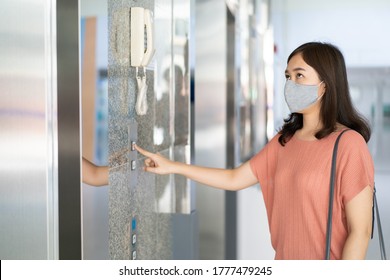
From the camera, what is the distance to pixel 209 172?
2678mm

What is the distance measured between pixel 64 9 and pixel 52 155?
0.39m

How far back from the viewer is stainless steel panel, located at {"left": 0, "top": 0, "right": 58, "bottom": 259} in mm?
1561

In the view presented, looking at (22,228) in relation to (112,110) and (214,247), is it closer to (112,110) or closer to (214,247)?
(112,110)

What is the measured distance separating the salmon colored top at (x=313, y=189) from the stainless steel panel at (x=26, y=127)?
944 mm

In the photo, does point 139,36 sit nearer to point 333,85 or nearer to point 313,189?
point 333,85

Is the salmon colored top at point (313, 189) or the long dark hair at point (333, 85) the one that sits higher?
the long dark hair at point (333, 85)

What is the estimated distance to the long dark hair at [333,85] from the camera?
2.24 meters

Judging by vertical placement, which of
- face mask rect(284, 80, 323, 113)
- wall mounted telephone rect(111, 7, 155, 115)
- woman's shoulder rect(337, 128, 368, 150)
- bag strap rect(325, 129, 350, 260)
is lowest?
bag strap rect(325, 129, 350, 260)

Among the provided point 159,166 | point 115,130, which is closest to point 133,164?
point 159,166

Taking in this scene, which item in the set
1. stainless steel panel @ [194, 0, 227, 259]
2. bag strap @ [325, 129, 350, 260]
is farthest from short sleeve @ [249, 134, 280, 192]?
stainless steel panel @ [194, 0, 227, 259]

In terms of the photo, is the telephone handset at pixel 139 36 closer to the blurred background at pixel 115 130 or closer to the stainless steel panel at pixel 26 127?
the blurred background at pixel 115 130

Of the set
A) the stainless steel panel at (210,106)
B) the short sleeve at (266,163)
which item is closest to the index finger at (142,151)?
the short sleeve at (266,163)

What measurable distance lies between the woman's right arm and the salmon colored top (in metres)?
0.26

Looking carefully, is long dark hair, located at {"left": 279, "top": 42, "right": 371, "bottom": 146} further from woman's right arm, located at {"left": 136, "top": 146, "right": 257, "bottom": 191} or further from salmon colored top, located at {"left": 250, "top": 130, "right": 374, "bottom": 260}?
woman's right arm, located at {"left": 136, "top": 146, "right": 257, "bottom": 191}
